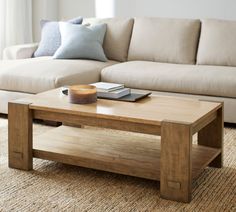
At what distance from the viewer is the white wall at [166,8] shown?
484 cm

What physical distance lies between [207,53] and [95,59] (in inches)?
37.0

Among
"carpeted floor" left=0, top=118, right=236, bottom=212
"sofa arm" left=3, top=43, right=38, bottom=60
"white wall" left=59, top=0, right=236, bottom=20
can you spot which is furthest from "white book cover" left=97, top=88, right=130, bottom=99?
"white wall" left=59, top=0, right=236, bottom=20

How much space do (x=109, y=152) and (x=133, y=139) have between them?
0.27 m

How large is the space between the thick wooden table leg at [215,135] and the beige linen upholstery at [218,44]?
138 centimetres

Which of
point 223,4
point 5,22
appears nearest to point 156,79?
point 223,4

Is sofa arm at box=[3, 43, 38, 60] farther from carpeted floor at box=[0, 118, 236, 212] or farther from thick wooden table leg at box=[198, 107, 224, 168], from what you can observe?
thick wooden table leg at box=[198, 107, 224, 168]

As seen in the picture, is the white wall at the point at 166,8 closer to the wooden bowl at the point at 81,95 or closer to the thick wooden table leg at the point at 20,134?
the wooden bowl at the point at 81,95

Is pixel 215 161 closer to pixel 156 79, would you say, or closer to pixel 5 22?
pixel 156 79

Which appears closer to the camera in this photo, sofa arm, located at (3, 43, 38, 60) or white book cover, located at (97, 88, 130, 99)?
white book cover, located at (97, 88, 130, 99)

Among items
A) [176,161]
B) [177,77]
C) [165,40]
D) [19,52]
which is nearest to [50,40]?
[19,52]

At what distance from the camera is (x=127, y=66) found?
4094 mm

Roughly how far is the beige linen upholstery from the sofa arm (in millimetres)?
1501

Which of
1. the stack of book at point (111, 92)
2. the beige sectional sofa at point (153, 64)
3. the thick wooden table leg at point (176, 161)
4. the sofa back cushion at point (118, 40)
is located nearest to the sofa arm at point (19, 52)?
the beige sectional sofa at point (153, 64)

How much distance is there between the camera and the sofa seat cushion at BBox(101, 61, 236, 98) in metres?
3.63
